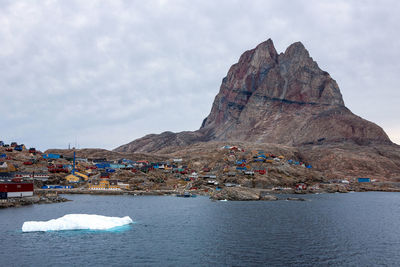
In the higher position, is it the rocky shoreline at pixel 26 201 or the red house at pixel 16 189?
the red house at pixel 16 189

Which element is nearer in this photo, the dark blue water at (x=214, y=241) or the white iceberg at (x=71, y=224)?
the dark blue water at (x=214, y=241)

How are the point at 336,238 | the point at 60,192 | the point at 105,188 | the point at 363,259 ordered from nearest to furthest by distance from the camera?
the point at 363,259 < the point at 336,238 < the point at 60,192 < the point at 105,188

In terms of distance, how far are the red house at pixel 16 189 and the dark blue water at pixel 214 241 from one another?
19.9 meters

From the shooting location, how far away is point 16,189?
11206 centimetres

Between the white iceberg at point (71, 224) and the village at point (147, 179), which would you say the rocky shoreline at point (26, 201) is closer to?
the village at point (147, 179)

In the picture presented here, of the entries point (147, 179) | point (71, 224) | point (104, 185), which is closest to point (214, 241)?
point (71, 224)

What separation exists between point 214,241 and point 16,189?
3308 inches

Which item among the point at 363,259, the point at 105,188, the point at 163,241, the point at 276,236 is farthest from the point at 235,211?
the point at 105,188

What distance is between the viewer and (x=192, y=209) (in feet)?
336

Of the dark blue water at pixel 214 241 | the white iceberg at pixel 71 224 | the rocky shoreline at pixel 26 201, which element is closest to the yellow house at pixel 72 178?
the rocky shoreline at pixel 26 201

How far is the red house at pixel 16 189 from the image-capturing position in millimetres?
108125

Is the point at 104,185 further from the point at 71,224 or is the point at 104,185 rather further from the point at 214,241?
the point at 214,241

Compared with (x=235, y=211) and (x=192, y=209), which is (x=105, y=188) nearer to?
(x=192, y=209)

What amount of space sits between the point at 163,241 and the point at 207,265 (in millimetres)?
15507
